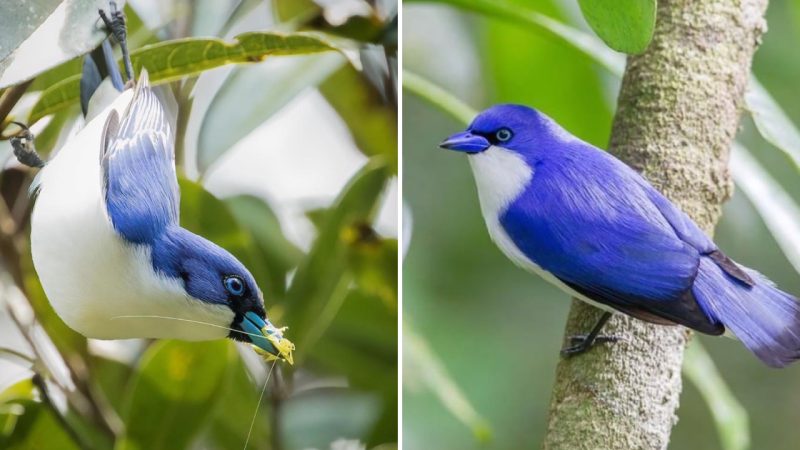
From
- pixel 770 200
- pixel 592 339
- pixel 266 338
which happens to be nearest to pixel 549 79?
pixel 770 200

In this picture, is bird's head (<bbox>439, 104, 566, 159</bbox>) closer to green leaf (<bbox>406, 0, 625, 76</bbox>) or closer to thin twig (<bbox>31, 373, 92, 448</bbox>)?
green leaf (<bbox>406, 0, 625, 76</bbox>)

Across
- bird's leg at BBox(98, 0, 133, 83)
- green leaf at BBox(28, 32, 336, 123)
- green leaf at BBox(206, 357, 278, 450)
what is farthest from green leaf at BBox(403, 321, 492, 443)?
bird's leg at BBox(98, 0, 133, 83)

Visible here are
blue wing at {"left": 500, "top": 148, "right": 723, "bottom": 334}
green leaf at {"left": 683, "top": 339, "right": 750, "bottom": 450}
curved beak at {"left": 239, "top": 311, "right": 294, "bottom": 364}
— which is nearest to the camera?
blue wing at {"left": 500, "top": 148, "right": 723, "bottom": 334}

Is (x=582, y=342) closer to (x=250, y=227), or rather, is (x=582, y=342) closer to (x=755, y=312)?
(x=755, y=312)

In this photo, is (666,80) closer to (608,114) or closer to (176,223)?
(608,114)

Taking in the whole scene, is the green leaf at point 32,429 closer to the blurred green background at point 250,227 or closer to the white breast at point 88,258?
the blurred green background at point 250,227

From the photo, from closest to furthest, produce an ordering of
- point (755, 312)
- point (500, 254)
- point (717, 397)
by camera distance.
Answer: point (755, 312) → point (717, 397) → point (500, 254)
